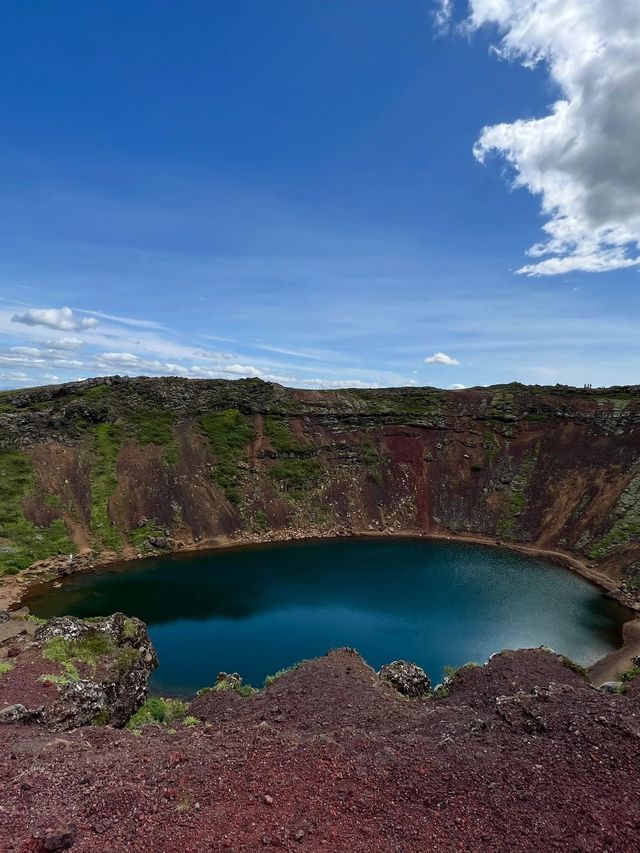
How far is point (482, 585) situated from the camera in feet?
157

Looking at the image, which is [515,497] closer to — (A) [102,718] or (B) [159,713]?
(B) [159,713]

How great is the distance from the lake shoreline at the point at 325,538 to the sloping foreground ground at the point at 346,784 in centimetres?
2159

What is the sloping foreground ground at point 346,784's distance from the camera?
10.7 meters

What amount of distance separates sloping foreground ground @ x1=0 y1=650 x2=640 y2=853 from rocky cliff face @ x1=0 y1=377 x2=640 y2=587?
40.6m

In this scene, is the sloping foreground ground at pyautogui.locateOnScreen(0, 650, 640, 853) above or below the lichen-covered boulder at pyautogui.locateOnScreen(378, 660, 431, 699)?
above

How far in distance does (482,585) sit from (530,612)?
6.37 meters

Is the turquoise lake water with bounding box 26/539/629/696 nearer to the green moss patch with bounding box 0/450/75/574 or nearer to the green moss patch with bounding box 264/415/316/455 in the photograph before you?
the green moss patch with bounding box 0/450/75/574

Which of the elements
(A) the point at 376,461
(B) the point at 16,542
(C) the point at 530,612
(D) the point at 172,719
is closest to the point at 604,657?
(C) the point at 530,612

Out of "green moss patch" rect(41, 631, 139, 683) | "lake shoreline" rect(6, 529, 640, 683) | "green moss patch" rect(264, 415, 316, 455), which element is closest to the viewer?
"green moss patch" rect(41, 631, 139, 683)

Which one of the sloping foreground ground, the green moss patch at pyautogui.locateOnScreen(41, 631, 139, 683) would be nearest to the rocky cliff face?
the green moss patch at pyautogui.locateOnScreen(41, 631, 139, 683)

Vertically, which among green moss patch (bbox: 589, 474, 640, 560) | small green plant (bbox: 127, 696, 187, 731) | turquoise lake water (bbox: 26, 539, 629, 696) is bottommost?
turquoise lake water (bbox: 26, 539, 629, 696)

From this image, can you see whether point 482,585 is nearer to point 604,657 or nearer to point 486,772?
point 604,657

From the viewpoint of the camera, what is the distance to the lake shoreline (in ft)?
118

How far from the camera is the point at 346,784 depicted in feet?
41.4
